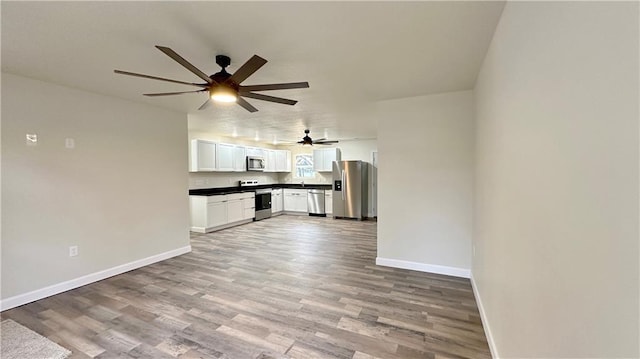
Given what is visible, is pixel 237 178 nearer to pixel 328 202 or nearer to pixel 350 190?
pixel 328 202

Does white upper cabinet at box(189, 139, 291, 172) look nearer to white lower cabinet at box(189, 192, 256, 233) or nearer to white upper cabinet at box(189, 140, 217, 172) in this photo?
white upper cabinet at box(189, 140, 217, 172)

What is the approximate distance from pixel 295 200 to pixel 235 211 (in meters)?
2.18

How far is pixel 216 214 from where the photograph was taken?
5898 millimetres

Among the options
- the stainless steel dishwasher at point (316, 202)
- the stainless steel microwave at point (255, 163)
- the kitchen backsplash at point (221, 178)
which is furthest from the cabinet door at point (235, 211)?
the stainless steel dishwasher at point (316, 202)

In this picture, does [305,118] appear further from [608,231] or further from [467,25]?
[608,231]

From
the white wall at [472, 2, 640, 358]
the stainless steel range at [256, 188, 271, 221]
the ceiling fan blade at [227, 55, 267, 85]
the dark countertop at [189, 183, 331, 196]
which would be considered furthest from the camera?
the stainless steel range at [256, 188, 271, 221]

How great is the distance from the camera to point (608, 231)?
2.09ft

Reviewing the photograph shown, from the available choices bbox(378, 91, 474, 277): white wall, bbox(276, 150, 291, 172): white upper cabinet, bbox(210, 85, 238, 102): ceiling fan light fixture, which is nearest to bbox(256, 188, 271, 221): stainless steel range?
bbox(276, 150, 291, 172): white upper cabinet

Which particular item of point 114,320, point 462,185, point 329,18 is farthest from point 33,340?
point 462,185

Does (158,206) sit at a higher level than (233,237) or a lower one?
higher

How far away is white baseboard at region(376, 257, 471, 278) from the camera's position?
3281 millimetres

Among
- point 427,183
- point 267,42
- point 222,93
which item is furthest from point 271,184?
point 267,42

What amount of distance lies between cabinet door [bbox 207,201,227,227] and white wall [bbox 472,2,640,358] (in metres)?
5.39

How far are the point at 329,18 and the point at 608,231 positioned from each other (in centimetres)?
170
